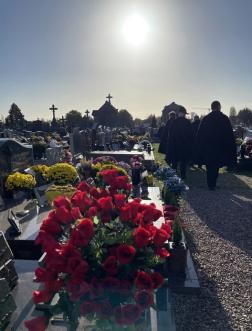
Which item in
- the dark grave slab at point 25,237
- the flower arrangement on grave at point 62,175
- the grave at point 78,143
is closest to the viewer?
the dark grave slab at point 25,237

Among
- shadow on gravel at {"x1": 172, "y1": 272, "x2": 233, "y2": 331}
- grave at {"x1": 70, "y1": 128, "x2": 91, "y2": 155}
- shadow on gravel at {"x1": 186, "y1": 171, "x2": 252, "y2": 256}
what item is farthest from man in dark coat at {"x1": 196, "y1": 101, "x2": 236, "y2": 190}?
grave at {"x1": 70, "y1": 128, "x2": 91, "y2": 155}

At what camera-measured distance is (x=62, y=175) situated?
5395mm

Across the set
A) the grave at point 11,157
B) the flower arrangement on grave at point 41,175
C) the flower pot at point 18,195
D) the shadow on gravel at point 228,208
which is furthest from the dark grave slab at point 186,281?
the grave at point 11,157

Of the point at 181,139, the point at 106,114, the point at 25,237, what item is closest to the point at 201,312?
the point at 25,237

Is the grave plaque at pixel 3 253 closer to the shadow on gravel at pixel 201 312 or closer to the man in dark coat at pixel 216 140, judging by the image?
the shadow on gravel at pixel 201 312

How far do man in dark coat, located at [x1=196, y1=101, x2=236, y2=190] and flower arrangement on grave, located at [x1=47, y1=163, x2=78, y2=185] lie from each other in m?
3.89

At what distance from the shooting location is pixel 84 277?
1687 millimetres

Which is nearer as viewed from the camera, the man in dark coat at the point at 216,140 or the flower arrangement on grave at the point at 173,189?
the flower arrangement on grave at the point at 173,189

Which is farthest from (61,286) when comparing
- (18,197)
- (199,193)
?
(199,193)

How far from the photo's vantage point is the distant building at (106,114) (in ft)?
102

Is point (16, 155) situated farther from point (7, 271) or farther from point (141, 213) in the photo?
point (141, 213)

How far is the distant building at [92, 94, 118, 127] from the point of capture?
102 feet

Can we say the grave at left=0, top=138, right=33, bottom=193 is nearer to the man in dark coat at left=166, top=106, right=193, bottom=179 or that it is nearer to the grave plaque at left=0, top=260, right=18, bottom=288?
the grave plaque at left=0, top=260, right=18, bottom=288

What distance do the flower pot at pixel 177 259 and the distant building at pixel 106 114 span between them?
27953 mm
